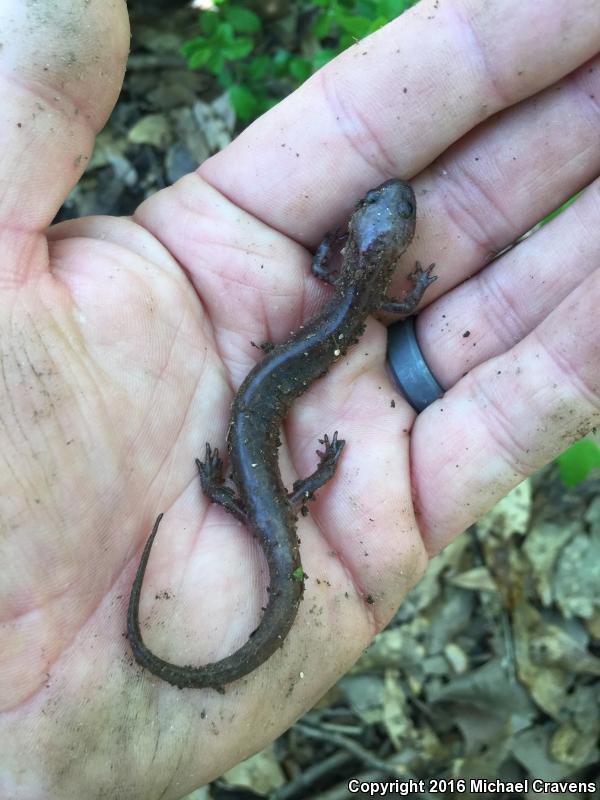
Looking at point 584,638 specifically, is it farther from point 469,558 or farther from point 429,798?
point 429,798

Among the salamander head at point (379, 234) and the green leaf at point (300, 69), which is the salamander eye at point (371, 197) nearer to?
the salamander head at point (379, 234)

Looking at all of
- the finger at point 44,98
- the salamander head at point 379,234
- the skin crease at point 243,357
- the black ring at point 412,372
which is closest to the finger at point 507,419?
the skin crease at point 243,357

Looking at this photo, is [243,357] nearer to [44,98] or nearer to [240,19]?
[44,98]

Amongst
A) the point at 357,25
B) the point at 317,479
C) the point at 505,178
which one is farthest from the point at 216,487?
the point at 357,25

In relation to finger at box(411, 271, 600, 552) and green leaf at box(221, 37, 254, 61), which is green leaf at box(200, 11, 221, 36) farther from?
finger at box(411, 271, 600, 552)

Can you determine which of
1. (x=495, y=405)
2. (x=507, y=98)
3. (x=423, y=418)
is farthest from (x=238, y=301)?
(x=507, y=98)

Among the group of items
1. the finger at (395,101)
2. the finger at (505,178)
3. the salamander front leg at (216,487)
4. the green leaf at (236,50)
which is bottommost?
the salamander front leg at (216,487)
